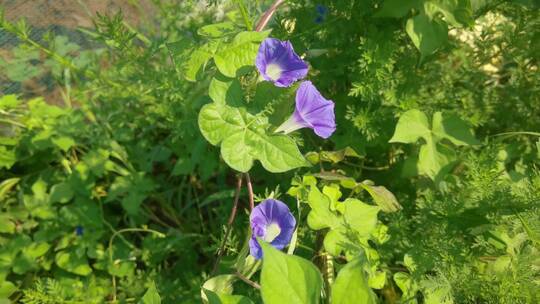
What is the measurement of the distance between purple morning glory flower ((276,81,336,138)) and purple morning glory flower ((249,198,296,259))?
197mm

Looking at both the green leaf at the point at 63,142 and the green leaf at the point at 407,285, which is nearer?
the green leaf at the point at 407,285

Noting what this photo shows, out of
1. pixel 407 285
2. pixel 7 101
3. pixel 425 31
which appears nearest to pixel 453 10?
pixel 425 31

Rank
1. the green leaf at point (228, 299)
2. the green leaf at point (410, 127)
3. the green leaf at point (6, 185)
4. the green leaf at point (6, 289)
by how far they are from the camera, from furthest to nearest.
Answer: the green leaf at point (6, 185)
the green leaf at point (6, 289)
the green leaf at point (410, 127)
the green leaf at point (228, 299)

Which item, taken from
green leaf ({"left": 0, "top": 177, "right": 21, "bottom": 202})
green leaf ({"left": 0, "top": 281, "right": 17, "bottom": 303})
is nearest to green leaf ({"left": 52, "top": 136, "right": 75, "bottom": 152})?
green leaf ({"left": 0, "top": 177, "right": 21, "bottom": 202})

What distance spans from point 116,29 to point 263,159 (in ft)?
2.30

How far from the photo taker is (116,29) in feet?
4.80

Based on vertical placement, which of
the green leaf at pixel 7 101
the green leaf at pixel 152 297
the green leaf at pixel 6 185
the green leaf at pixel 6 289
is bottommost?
the green leaf at pixel 6 289

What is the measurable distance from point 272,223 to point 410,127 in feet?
1.89

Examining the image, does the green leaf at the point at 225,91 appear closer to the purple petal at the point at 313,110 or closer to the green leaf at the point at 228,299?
the purple petal at the point at 313,110

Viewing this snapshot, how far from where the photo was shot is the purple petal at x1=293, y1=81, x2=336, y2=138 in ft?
3.76

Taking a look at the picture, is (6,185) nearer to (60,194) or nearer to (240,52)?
(60,194)

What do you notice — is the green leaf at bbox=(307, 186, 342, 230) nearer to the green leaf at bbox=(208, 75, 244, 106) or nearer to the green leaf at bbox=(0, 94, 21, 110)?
the green leaf at bbox=(208, 75, 244, 106)

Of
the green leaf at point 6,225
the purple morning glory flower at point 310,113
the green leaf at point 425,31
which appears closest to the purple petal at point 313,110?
the purple morning glory flower at point 310,113

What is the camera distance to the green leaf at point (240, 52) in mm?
1151
